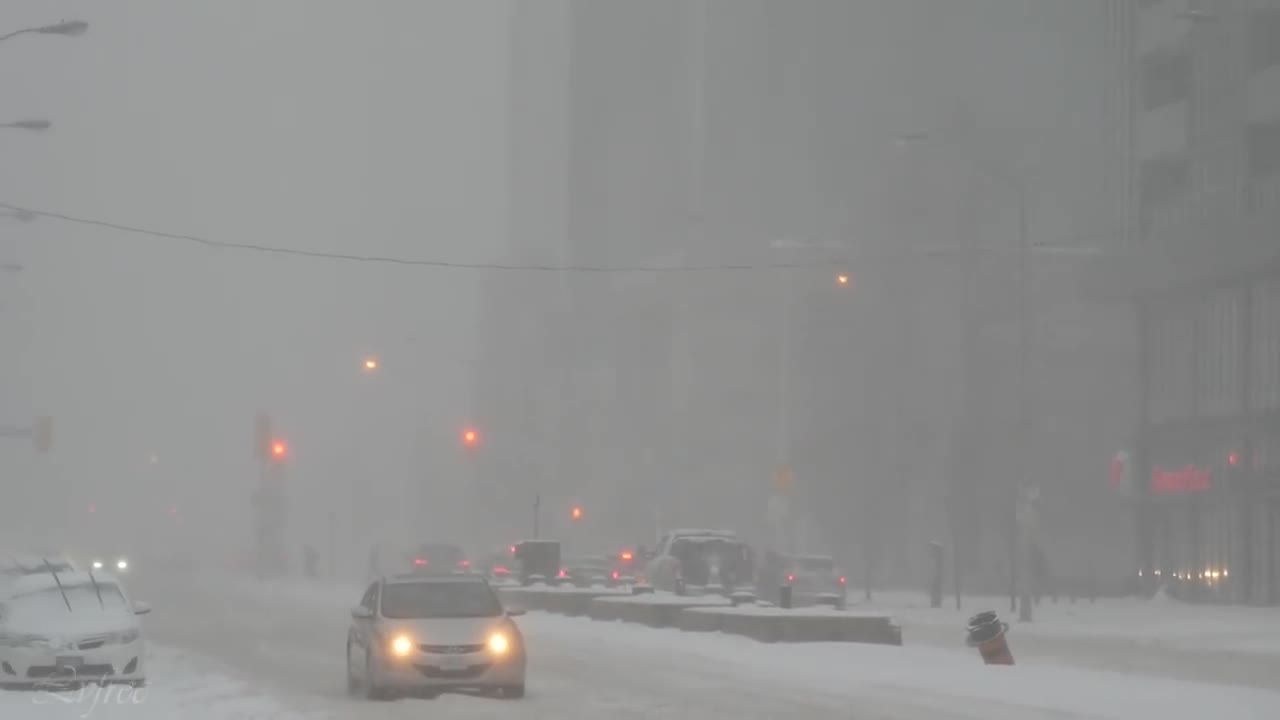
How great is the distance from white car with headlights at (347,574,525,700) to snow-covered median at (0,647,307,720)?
127cm

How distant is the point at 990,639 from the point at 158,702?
11.2 meters

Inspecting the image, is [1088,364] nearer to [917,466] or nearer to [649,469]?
[917,466]

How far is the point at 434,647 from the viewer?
23.6 m

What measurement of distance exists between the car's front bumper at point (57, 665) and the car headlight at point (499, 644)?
14.9 ft

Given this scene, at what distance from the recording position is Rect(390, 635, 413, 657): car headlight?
23.6 metres

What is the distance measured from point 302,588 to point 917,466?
2476cm

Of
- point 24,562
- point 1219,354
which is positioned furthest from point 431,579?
point 1219,354

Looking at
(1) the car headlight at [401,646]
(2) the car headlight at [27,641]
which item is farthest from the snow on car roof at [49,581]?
(1) the car headlight at [401,646]

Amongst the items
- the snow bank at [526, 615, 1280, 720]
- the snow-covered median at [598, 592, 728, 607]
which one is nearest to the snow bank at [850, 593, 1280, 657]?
the snow-covered median at [598, 592, 728, 607]

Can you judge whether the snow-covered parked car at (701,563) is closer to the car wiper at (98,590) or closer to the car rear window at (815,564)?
the car rear window at (815,564)

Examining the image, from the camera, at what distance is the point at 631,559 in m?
68.2

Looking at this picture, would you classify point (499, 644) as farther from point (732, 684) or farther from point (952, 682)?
point (952, 682)

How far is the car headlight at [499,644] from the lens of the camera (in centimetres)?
2388

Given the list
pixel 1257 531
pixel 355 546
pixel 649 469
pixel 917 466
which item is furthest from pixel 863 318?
pixel 355 546
